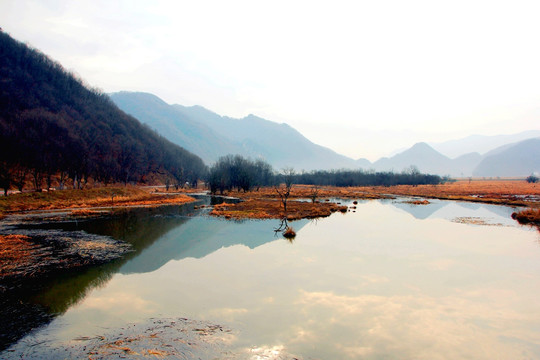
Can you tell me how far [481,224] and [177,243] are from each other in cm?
3980

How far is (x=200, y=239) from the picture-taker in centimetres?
3450

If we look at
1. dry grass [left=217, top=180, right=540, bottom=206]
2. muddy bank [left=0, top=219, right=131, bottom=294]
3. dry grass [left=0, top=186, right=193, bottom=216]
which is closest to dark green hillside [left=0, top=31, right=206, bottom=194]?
dry grass [left=0, top=186, right=193, bottom=216]

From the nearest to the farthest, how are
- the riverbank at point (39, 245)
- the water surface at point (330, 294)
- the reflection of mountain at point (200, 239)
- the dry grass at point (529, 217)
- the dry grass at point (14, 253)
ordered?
the water surface at point (330, 294), the riverbank at point (39, 245), the dry grass at point (14, 253), the reflection of mountain at point (200, 239), the dry grass at point (529, 217)

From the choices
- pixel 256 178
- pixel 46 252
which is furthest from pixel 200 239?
pixel 256 178

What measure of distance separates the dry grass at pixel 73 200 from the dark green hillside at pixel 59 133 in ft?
26.9

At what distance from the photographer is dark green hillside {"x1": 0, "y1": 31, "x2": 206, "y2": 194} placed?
277 feet

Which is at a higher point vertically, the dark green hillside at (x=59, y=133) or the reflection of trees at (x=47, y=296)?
the dark green hillside at (x=59, y=133)

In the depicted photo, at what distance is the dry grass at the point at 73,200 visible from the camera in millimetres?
57156

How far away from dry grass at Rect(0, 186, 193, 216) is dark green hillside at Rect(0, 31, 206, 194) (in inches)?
323

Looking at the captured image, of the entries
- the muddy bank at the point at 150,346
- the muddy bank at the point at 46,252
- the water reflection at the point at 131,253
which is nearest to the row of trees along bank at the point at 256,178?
the water reflection at the point at 131,253

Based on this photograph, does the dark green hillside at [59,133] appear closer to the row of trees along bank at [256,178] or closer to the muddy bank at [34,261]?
the row of trees along bank at [256,178]

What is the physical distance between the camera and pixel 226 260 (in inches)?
1041

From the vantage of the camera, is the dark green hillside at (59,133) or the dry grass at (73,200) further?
the dark green hillside at (59,133)

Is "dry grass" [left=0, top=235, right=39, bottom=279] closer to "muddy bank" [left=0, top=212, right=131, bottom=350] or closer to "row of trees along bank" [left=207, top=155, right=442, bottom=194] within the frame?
"muddy bank" [left=0, top=212, right=131, bottom=350]
